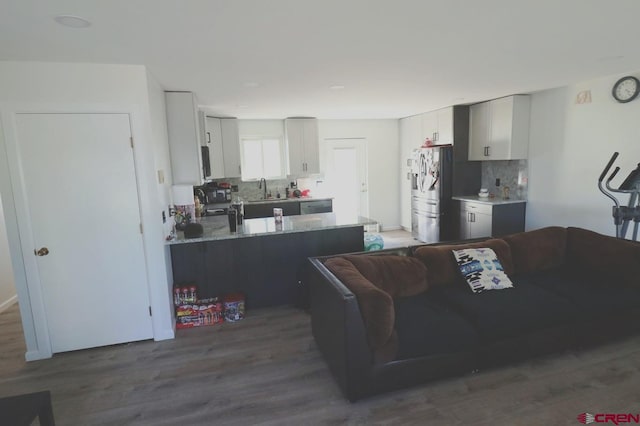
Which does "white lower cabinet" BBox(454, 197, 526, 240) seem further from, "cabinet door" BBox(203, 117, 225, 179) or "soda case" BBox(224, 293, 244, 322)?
"cabinet door" BBox(203, 117, 225, 179)

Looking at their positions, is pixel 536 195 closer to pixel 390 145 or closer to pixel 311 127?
pixel 390 145

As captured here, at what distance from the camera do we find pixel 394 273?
8.84 feet

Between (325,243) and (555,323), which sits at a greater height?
(325,243)

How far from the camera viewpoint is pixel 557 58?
296cm

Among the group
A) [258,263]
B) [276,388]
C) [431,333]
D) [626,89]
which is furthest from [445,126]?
[276,388]

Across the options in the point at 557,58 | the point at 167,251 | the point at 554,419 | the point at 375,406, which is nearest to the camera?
the point at 554,419

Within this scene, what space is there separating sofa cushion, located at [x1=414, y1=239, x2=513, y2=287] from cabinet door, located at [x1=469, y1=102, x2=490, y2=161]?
107 inches

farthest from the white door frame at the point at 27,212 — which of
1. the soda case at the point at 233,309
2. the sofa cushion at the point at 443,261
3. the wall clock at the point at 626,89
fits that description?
the wall clock at the point at 626,89

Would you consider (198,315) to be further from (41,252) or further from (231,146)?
(231,146)

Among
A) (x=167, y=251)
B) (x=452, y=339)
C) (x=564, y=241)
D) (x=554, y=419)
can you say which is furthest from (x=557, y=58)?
(x=167, y=251)

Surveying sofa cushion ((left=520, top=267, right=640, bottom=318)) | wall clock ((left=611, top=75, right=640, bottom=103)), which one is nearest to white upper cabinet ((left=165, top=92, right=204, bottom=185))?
sofa cushion ((left=520, top=267, right=640, bottom=318))

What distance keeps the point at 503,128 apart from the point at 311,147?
10.6ft

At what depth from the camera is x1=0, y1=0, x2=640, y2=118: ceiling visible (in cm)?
184

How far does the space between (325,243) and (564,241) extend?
2409 millimetres
